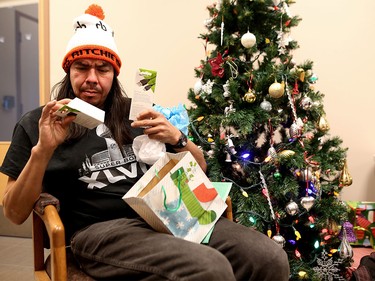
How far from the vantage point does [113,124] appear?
117 cm

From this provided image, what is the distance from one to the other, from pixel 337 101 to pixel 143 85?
1622mm

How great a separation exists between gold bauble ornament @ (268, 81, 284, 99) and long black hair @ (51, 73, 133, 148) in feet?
2.08

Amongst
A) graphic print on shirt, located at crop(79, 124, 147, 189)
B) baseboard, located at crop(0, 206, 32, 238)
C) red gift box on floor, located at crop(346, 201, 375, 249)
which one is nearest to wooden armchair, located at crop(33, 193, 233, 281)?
graphic print on shirt, located at crop(79, 124, 147, 189)

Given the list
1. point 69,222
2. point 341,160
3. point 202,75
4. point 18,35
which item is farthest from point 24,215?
point 18,35

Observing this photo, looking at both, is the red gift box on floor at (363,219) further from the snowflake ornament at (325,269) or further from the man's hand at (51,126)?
the man's hand at (51,126)

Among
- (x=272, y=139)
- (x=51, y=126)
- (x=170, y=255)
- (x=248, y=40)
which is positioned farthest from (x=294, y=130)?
(x=51, y=126)

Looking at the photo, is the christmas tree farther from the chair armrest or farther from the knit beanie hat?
the chair armrest

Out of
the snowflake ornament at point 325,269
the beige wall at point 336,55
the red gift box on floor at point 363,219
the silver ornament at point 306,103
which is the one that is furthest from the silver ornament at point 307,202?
the beige wall at point 336,55

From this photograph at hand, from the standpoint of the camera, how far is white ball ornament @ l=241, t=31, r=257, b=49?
1463mm

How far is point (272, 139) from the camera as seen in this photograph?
1.52 metres

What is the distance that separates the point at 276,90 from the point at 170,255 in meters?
0.92

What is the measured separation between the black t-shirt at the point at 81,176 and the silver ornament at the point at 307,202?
76 centimetres

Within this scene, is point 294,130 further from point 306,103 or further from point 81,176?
point 81,176

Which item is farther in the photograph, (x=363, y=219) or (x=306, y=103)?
(x=363, y=219)
